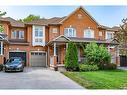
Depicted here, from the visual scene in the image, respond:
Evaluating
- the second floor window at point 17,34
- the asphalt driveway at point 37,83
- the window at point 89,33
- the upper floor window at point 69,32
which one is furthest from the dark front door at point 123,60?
the asphalt driveway at point 37,83

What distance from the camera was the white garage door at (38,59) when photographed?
35438mm

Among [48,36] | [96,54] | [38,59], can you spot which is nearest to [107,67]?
[96,54]

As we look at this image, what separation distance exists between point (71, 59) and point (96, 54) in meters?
3.26

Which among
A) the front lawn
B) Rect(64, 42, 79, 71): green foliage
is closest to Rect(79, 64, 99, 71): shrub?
Rect(64, 42, 79, 71): green foliage

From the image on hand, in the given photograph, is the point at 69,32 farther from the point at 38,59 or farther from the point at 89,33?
the point at 38,59

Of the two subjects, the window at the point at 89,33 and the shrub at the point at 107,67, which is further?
the window at the point at 89,33

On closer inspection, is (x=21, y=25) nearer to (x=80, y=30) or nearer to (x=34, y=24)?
(x=34, y=24)

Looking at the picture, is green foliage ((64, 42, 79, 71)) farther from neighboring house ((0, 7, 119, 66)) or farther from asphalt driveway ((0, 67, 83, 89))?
asphalt driveway ((0, 67, 83, 89))

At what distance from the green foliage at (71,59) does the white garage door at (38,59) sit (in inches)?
309

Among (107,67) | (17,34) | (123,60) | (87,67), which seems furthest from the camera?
(123,60)

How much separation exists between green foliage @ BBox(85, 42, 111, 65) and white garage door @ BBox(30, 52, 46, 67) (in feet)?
24.9

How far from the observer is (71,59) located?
93.1 feet

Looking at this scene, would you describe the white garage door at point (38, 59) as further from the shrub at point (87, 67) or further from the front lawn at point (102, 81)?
the front lawn at point (102, 81)

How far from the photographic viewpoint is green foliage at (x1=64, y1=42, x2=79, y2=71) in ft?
92.5
